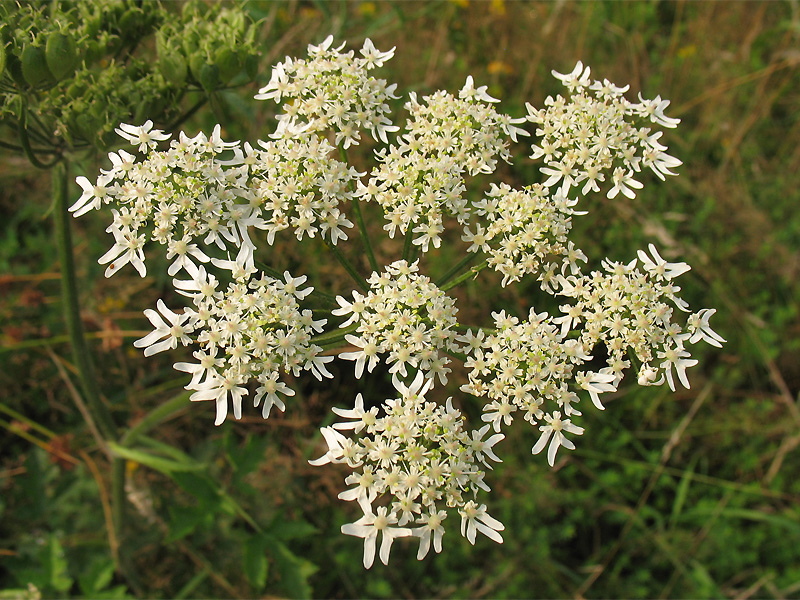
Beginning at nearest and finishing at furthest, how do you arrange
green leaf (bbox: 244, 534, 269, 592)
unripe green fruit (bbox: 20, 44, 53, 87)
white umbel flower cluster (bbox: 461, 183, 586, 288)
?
unripe green fruit (bbox: 20, 44, 53, 87) < white umbel flower cluster (bbox: 461, 183, 586, 288) < green leaf (bbox: 244, 534, 269, 592)

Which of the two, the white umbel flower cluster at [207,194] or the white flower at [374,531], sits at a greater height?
the white umbel flower cluster at [207,194]

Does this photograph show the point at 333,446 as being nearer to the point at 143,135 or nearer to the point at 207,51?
the point at 143,135

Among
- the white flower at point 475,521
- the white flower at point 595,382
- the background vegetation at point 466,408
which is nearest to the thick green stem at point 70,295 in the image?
the background vegetation at point 466,408

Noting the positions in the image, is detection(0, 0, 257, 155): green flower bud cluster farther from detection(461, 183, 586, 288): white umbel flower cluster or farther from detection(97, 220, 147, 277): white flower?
detection(461, 183, 586, 288): white umbel flower cluster

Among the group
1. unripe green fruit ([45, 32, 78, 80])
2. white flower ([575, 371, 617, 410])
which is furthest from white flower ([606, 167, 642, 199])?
unripe green fruit ([45, 32, 78, 80])

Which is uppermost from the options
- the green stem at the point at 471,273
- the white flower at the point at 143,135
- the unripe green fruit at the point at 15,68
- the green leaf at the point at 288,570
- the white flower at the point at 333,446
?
the unripe green fruit at the point at 15,68

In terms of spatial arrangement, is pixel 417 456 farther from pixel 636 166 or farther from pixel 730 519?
pixel 730 519

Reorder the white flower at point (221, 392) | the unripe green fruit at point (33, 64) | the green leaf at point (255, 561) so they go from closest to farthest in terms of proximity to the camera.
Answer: the white flower at point (221, 392)
the unripe green fruit at point (33, 64)
the green leaf at point (255, 561)

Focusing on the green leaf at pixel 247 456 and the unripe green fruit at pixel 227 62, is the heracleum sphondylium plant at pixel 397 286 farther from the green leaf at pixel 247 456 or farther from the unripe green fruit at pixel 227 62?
the green leaf at pixel 247 456
